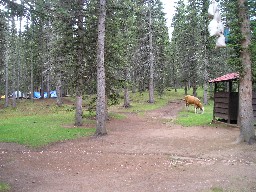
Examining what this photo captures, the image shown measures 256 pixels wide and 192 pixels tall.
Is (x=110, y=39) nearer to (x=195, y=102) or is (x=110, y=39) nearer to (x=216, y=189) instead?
(x=195, y=102)

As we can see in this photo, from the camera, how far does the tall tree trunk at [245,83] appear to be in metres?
12.1

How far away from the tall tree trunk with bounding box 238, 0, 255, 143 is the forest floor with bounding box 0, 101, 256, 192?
0.64 metres

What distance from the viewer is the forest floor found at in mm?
7500

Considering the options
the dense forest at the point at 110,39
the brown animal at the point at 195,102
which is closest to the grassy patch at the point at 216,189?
the dense forest at the point at 110,39

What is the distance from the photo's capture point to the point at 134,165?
9461 millimetres

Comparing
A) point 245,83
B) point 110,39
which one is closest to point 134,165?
point 245,83

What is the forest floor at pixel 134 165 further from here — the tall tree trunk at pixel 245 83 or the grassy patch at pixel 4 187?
the tall tree trunk at pixel 245 83

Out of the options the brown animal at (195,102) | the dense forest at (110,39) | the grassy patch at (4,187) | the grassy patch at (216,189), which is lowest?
the grassy patch at (4,187)

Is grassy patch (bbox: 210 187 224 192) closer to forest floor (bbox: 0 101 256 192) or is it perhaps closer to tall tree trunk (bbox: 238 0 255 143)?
forest floor (bbox: 0 101 256 192)

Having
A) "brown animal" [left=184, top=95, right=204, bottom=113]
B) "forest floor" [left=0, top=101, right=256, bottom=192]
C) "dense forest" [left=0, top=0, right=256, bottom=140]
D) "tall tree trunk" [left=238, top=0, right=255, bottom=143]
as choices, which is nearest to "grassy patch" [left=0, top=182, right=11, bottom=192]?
"forest floor" [left=0, top=101, right=256, bottom=192]

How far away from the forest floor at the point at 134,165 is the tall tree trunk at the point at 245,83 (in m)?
0.64

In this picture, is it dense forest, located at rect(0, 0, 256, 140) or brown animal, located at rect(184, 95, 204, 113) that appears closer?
dense forest, located at rect(0, 0, 256, 140)

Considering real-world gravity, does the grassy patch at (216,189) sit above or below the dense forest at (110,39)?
below

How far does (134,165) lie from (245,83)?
6.05 meters
